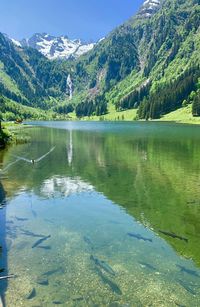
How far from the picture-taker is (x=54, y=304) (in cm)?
1870

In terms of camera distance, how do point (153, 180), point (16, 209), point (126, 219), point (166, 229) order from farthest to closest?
point (153, 180), point (16, 209), point (126, 219), point (166, 229)

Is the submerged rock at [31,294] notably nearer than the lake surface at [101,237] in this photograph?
Yes

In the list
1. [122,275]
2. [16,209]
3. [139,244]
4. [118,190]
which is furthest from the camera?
[118,190]

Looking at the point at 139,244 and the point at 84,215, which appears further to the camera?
the point at 84,215

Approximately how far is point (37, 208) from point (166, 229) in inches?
580

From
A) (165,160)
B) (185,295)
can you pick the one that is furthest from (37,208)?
(165,160)

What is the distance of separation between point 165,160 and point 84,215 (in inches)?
1551

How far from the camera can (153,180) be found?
51.4 metres

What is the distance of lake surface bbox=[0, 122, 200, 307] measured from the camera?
2006 centimetres

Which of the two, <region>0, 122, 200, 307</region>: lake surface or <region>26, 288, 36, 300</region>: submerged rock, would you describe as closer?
<region>26, 288, 36, 300</region>: submerged rock

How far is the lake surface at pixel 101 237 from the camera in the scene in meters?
20.1

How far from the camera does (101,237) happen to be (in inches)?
1134

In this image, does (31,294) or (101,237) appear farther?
(101,237)

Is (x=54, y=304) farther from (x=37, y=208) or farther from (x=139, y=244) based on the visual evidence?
(x=37, y=208)
